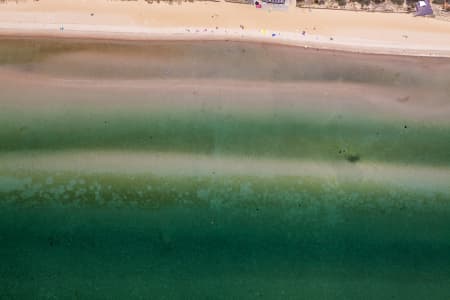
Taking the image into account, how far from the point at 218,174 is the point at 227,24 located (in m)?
4.50

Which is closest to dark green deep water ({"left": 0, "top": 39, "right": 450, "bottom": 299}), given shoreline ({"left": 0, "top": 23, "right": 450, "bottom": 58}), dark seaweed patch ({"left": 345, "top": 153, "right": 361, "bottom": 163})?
dark seaweed patch ({"left": 345, "top": 153, "right": 361, "bottom": 163})

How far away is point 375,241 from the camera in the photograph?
1511 cm

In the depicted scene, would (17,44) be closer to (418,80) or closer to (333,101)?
(333,101)

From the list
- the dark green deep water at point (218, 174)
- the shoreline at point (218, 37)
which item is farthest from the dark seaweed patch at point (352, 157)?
the shoreline at point (218, 37)

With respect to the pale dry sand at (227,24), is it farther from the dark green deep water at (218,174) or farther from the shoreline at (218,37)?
the dark green deep water at (218,174)

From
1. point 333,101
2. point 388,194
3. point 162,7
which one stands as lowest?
point 388,194

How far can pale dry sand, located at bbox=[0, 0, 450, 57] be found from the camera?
50.4ft

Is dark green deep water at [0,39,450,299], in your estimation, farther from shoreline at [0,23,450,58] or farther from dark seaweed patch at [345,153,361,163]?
shoreline at [0,23,450,58]

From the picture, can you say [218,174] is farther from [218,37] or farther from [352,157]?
[218,37]

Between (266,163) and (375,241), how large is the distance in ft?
Answer: 12.7

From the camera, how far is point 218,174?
1518 cm

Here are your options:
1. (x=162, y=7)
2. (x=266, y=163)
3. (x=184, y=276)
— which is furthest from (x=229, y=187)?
(x=162, y=7)

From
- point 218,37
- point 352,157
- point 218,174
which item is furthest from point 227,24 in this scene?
point 352,157

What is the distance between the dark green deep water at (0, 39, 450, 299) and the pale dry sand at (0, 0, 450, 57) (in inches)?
14.1
